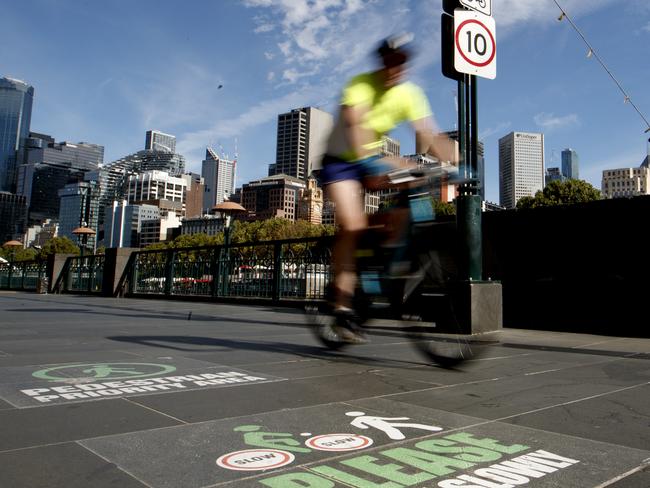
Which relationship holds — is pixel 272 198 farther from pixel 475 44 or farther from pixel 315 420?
pixel 315 420

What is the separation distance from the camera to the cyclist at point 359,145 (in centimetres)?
353

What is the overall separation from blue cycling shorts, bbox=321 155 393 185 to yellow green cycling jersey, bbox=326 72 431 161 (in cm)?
4

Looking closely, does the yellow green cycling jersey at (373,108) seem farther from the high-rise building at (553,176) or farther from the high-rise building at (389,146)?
the high-rise building at (553,176)

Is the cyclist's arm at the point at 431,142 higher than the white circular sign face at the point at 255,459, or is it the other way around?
the cyclist's arm at the point at 431,142

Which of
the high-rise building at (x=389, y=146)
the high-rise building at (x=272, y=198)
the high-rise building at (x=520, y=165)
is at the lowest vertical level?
the high-rise building at (x=389, y=146)

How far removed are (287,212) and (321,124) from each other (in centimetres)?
16223

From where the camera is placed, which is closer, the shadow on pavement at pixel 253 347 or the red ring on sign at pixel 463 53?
the shadow on pavement at pixel 253 347

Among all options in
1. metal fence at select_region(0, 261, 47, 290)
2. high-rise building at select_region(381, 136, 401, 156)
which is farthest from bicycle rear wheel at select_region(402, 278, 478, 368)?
metal fence at select_region(0, 261, 47, 290)

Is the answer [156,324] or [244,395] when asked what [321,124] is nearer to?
[244,395]

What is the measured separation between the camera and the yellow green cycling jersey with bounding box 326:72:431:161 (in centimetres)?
355

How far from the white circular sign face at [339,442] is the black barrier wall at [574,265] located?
6.02 m

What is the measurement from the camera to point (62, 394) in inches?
108

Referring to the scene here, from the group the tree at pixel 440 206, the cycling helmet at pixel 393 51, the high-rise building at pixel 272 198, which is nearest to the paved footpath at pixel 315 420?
the tree at pixel 440 206

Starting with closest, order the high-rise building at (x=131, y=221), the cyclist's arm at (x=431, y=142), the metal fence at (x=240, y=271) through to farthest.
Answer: the cyclist's arm at (x=431, y=142) → the metal fence at (x=240, y=271) → the high-rise building at (x=131, y=221)
